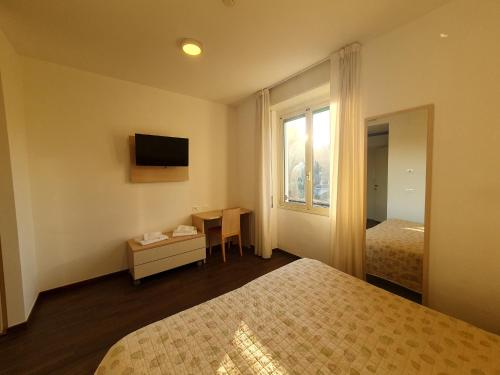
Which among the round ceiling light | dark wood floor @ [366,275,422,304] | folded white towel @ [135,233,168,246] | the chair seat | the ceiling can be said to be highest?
the ceiling

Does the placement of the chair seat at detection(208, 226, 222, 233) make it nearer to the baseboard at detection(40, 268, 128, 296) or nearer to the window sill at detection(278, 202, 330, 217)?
the window sill at detection(278, 202, 330, 217)

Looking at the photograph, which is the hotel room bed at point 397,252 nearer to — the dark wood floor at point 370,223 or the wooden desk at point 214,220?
the dark wood floor at point 370,223

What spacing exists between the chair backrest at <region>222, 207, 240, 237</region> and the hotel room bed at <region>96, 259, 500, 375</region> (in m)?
1.83

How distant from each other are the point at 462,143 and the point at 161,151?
3.32 meters

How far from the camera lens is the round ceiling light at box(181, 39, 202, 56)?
Answer: 6.50ft

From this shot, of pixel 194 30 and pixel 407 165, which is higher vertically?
pixel 194 30

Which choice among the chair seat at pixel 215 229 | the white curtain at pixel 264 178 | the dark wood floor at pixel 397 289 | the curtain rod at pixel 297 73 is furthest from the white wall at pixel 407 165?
the chair seat at pixel 215 229

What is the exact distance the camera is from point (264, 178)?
10.9ft

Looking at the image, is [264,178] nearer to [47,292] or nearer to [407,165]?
[407,165]

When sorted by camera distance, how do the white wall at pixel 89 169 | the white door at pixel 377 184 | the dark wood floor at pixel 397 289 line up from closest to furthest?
the dark wood floor at pixel 397 289 → the white door at pixel 377 184 → the white wall at pixel 89 169

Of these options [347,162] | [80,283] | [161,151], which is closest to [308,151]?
[347,162]

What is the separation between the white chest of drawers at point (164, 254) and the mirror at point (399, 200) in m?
2.29

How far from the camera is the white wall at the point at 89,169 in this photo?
7.68ft

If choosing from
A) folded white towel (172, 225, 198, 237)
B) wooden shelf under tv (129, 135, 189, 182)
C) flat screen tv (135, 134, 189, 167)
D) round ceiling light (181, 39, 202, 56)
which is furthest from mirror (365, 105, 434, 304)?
wooden shelf under tv (129, 135, 189, 182)
